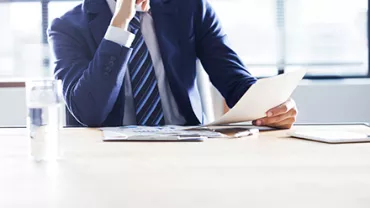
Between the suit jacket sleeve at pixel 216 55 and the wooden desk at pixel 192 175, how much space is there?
0.63m

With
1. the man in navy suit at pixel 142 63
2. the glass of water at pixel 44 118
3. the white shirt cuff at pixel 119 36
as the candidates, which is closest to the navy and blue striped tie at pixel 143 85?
the man in navy suit at pixel 142 63

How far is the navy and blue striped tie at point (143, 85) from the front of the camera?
5.29 ft

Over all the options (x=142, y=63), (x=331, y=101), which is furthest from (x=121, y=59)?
(x=331, y=101)

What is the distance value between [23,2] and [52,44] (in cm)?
188

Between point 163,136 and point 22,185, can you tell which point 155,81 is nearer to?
point 163,136

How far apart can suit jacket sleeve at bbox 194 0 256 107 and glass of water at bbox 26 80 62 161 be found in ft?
2.75

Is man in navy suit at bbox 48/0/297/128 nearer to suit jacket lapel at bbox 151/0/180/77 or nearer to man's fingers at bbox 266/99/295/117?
suit jacket lapel at bbox 151/0/180/77

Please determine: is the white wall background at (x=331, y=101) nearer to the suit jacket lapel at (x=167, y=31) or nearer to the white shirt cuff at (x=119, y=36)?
the suit jacket lapel at (x=167, y=31)

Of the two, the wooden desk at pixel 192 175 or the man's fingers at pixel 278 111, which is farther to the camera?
the man's fingers at pixel 278 111

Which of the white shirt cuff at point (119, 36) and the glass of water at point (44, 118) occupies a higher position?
the white shirt cuff at point (119, 36)

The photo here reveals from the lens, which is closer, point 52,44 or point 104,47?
point 104,47

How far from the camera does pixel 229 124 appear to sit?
147 cm

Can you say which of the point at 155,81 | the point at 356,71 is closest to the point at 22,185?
the point at 155,81

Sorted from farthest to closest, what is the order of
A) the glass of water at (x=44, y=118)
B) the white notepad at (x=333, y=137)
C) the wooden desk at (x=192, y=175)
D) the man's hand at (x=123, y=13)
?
the man's hand at (x=123, y=13) → the white notepad at (x=333, y=137) → the glass of water at (x=44, y=118) → the wooden desk at (x=192, y=175)
